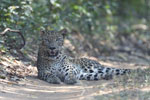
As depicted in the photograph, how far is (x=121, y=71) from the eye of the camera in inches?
401

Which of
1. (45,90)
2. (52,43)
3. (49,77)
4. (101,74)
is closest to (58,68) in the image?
(49,77)

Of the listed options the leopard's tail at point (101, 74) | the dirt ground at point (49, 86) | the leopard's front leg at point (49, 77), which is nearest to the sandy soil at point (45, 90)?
the dirt ground at point (49, 86)

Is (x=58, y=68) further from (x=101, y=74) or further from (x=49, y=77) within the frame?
(x=101, y=74)

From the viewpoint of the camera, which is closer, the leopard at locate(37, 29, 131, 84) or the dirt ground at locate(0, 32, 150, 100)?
the dirt ground at locate(0, 32, 150, 100)

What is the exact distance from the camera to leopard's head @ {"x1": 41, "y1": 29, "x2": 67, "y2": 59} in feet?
32.4

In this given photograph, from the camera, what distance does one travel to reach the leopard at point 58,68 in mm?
9781

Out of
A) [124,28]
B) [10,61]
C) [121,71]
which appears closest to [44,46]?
[10,61]

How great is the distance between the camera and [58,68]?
10.0 m

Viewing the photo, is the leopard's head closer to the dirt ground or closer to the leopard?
the leopard

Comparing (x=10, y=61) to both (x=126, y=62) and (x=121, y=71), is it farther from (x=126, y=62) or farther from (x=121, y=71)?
(x=126, y=62)

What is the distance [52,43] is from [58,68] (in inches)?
25.6

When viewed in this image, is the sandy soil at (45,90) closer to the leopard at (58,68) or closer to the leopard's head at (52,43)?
the leopard at (58,68)

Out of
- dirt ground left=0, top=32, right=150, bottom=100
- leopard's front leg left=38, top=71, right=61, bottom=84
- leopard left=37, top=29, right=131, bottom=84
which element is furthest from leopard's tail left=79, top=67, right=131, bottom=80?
leopard's front leg left=38, top=71, right=61, bottom=84

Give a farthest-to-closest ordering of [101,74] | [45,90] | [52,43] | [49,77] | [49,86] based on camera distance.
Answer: [101,74], [52,43], [49,77], [49,86], [45,90]
